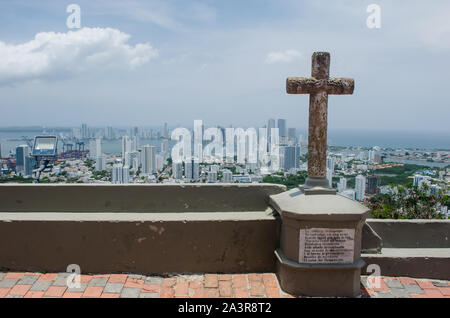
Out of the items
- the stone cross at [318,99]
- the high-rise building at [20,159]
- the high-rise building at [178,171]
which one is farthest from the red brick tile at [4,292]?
the high-rise building at [178,171]

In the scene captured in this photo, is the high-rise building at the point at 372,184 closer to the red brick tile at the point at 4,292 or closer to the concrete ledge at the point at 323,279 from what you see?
the concrete ledge at the point at 323,279

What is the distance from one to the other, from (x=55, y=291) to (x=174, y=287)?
1.35 meters

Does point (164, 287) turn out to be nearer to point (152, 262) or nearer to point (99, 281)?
point (152, 262)

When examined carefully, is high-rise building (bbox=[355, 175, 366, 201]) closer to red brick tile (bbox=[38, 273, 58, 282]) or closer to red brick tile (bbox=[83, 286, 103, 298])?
red brick tile (bbox=[83, 286, 103, 298])


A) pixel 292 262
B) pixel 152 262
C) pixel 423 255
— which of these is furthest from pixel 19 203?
pixel 423 255

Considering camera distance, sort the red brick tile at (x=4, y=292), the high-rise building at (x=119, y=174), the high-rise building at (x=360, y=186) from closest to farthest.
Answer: the red brick tile at (x=4, y=292), the high-rise building at (x=119, y=174), the high-rise building at (x=360, y=186)

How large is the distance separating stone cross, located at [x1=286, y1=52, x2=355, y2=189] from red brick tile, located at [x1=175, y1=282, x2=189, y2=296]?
6.29ft

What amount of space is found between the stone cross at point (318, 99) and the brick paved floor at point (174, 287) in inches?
54.3

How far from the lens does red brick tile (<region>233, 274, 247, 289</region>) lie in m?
4.33

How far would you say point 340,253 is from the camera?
13.5 feet

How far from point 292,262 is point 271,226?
588mm

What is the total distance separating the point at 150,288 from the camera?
4.25 m

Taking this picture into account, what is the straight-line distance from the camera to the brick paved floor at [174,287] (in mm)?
4094

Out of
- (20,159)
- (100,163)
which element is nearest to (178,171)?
(100,163)
